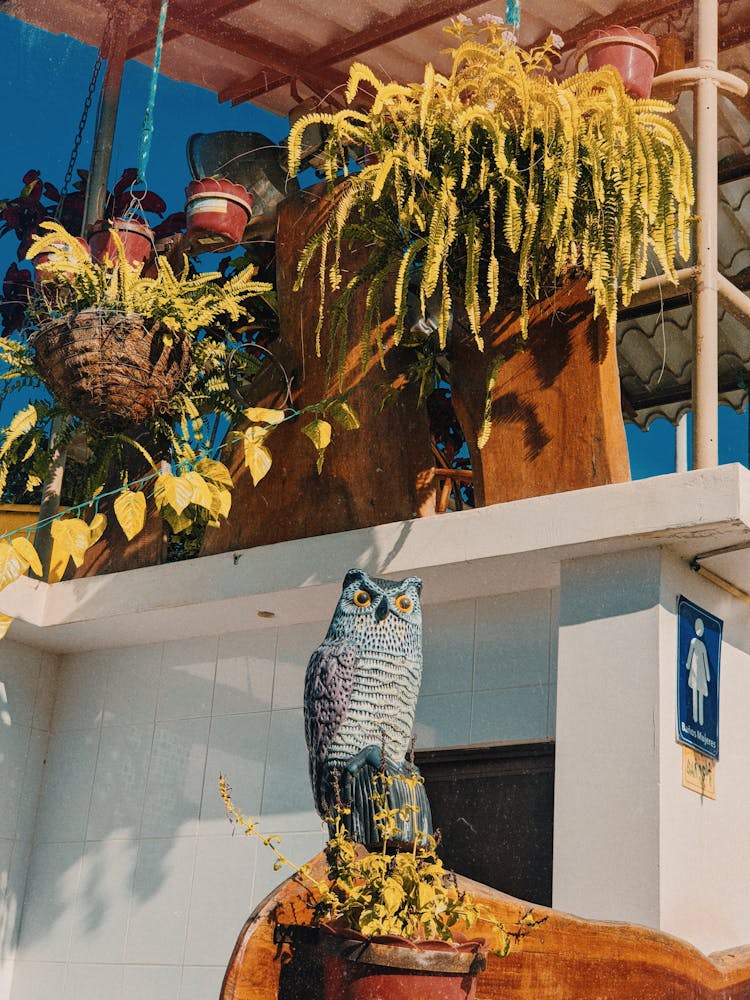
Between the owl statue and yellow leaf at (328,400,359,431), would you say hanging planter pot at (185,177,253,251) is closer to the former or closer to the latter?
yellow leaf at (328,400,359,431)

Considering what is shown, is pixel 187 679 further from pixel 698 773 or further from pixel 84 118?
pixel 84 118

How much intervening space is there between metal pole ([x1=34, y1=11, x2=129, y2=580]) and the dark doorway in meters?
1.72

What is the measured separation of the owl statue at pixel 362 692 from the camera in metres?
3.25

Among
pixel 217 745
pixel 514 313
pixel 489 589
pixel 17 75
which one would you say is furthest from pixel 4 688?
pixel 17 75

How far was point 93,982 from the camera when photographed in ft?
15.4

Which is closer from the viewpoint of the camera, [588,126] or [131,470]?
[588,126]

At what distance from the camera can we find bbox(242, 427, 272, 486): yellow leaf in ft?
13.3

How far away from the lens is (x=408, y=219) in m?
3.70

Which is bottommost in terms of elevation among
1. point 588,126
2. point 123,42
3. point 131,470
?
point 131,470

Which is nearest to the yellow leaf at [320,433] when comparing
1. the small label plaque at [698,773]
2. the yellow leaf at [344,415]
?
the yellow leaf at [344,415]

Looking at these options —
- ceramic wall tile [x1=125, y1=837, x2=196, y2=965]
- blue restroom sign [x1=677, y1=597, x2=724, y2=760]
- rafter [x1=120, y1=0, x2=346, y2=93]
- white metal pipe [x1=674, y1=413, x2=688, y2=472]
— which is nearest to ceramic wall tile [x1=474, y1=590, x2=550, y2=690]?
blue restroom sign [x1=677, y1=597, x2=724, y2=760]

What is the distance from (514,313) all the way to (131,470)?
1.79 meters

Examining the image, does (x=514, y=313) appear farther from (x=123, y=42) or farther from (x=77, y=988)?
(x=77, y=988)

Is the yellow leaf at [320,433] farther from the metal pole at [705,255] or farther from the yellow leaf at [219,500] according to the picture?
the metal pole at [705,255]
